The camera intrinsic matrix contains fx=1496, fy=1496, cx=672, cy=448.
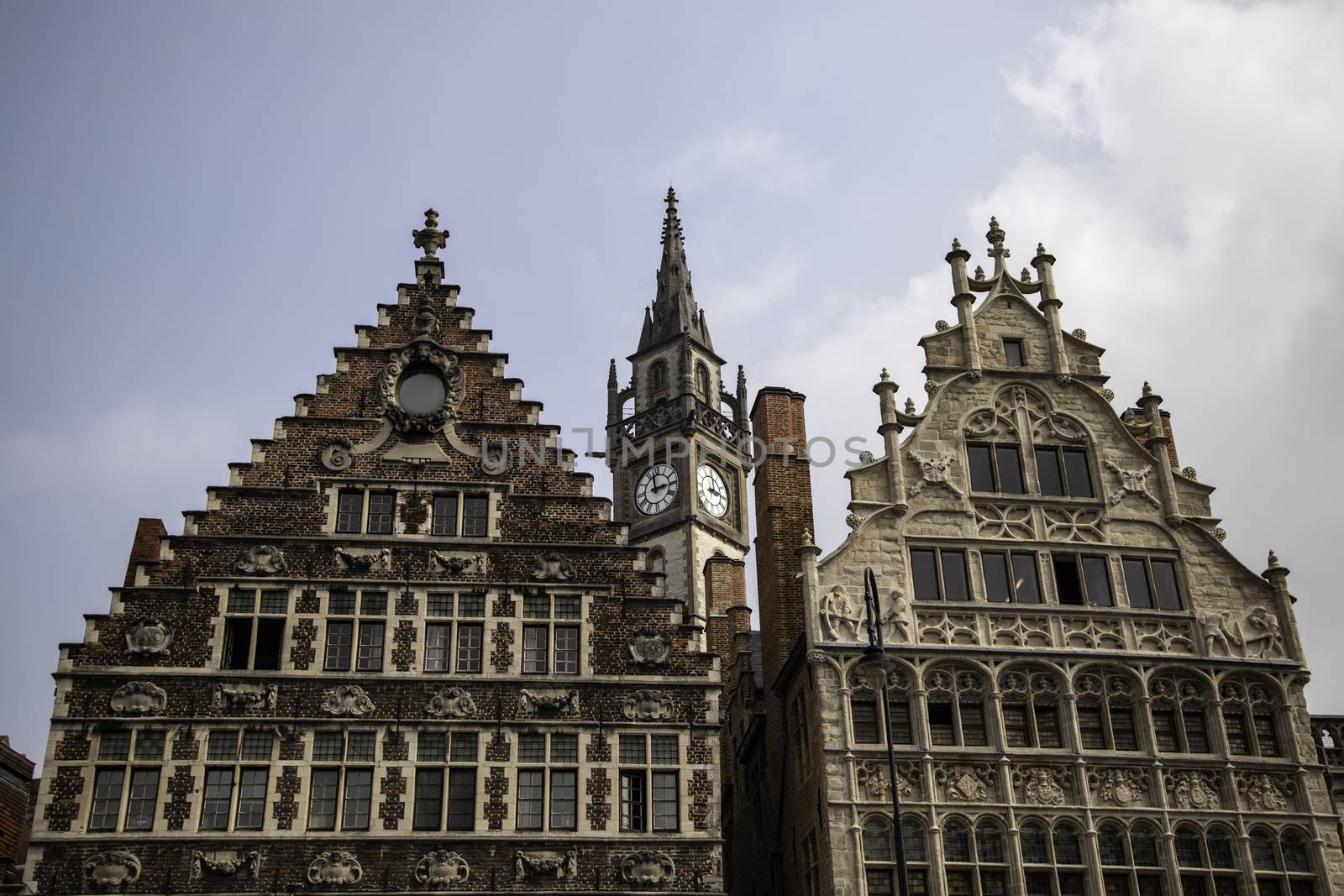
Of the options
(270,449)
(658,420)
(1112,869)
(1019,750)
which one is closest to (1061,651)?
(1019,750)

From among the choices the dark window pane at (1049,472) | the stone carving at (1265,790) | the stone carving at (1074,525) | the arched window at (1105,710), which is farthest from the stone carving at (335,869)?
the stone carving at (1265,790)

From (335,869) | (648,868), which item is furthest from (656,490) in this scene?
(335,869)

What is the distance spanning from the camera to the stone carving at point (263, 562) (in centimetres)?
2708

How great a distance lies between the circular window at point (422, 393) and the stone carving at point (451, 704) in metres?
5.78

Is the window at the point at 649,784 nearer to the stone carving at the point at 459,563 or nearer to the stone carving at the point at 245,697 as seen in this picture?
the stone carving at the point at 459,563

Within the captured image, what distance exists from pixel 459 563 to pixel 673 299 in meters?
64.6

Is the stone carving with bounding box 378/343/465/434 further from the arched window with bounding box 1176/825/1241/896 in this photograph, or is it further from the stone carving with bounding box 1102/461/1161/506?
the arched window with bounding box 1176/825/1241/896

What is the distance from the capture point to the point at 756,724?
32.8m

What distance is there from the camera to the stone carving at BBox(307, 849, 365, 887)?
24.5 metres

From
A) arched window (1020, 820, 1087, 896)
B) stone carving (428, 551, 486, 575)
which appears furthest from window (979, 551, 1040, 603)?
stone carving (428, 551, 486, 575)

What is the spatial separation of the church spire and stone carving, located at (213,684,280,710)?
207ft

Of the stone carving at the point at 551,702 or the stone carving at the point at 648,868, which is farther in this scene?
the stone carving at the point at 551,702

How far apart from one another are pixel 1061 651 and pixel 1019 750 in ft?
6.82

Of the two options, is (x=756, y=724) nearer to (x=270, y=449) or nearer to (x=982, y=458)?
(x=982, y=458)
